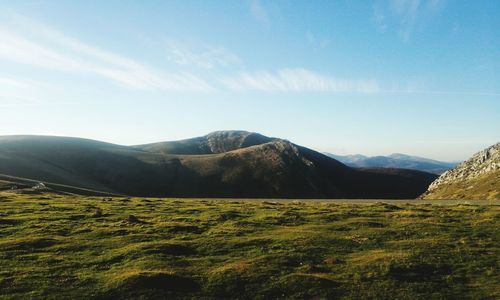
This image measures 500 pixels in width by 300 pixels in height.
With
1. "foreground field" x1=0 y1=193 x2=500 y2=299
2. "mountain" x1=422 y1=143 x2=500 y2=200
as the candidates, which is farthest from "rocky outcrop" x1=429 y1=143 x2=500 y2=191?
"foreground field" x1=0 y1=193 x2=500 y2=299

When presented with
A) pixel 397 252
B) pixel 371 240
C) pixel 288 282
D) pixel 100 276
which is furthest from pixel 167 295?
pixel 371 240

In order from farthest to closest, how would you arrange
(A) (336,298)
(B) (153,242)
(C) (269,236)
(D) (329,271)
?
(C) (269,236), (B) (153,242), (D) (329,271), (A) (336,298)

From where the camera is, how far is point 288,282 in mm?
28766

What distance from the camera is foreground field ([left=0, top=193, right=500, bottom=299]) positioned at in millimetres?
27656

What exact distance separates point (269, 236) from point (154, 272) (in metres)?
15.6

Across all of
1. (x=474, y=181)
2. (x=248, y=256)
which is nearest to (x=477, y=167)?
(x=474, y=181)

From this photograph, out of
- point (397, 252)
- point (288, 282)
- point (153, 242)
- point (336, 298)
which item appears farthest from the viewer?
point (153, 242)

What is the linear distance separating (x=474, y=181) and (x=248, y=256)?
5794 inches

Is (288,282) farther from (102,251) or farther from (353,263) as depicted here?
(102,251)

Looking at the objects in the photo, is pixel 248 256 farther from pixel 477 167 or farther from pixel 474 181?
pixel 477 167

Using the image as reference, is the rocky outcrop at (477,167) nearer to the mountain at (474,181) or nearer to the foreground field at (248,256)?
the mountain at (474,181)

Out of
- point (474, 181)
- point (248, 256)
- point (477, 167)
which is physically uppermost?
point (477, 167)

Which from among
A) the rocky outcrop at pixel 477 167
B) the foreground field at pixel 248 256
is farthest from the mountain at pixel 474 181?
the foreground field at pixel 248 256

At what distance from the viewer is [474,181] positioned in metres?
157
